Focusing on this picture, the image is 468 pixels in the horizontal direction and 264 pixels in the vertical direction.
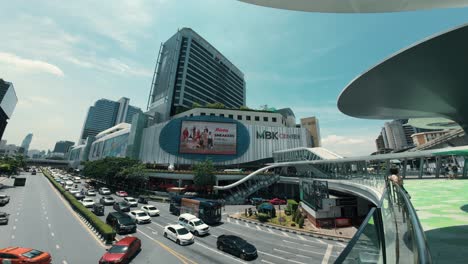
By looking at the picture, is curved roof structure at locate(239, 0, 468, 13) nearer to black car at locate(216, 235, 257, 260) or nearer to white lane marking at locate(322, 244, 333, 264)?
black car at locate(216, 235, 257, 260)

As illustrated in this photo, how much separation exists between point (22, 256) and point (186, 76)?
84027mm

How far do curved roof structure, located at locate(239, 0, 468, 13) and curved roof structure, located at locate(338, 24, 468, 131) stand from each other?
1683 mm

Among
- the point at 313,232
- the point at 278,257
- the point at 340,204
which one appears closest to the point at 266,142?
the point at 340,204

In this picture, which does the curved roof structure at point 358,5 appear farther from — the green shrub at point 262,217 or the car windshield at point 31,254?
the green shrub at point 262,217

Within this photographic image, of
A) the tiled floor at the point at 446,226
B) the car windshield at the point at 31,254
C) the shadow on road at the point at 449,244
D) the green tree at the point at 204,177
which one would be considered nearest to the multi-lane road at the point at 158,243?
the car windshield at the point at 31,254

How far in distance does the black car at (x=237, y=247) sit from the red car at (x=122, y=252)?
706 cm

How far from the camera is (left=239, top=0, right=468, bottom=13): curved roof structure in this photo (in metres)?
8.61

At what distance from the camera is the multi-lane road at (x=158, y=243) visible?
54.8 ft

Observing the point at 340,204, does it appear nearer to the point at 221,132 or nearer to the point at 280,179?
the point at 280,179

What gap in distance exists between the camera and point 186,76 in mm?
91000

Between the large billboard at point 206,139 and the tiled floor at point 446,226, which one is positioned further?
the large billboard at point 206,139

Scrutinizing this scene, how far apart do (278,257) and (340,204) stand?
16.0 meters

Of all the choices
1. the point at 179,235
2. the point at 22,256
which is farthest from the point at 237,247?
the point at 22,256

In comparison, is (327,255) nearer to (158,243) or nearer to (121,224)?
(158,243)
